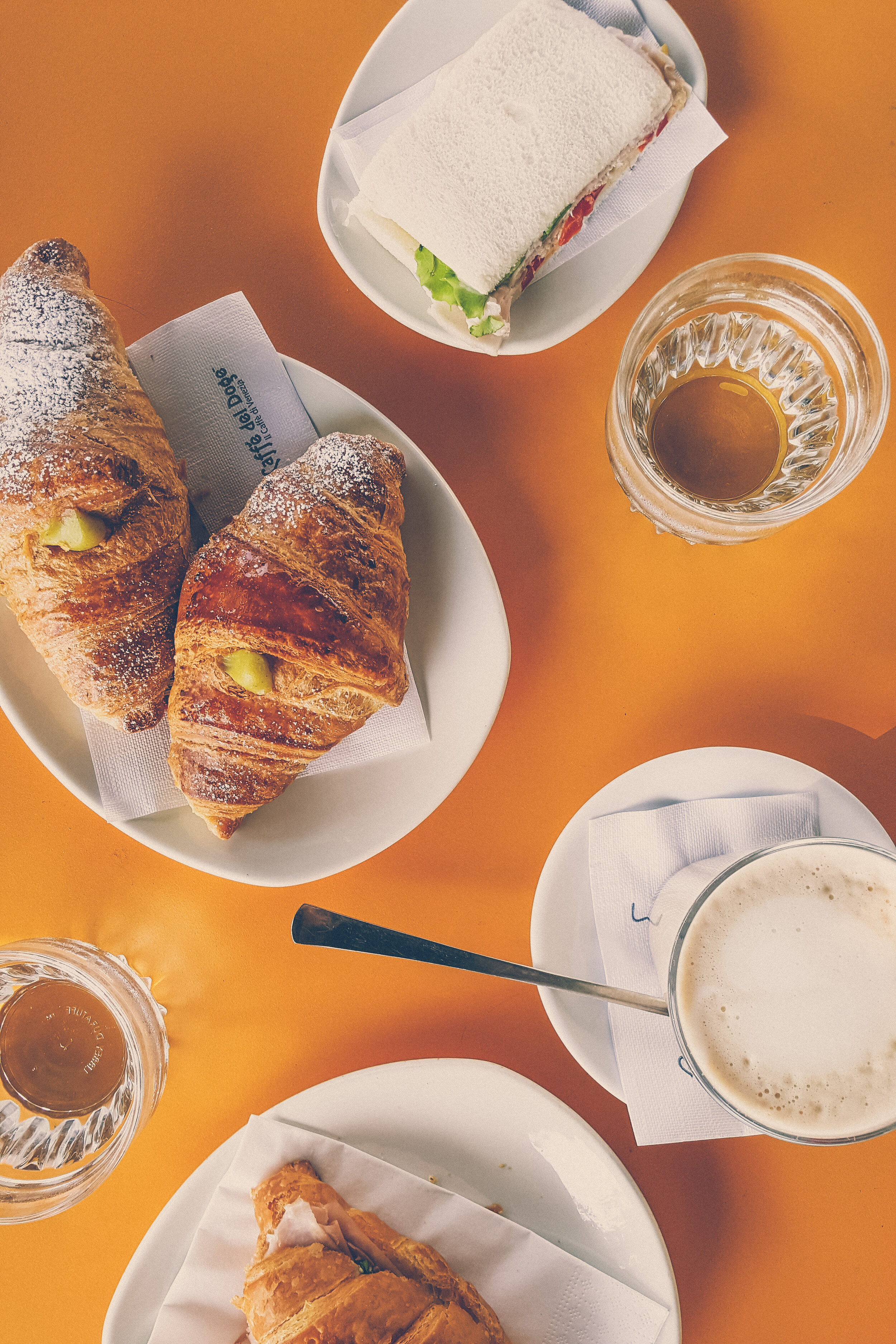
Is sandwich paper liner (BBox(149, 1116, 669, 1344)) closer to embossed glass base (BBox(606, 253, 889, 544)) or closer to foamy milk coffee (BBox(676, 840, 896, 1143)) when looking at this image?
foamy milk coffee (BBox(676, 840, 896, 1143))

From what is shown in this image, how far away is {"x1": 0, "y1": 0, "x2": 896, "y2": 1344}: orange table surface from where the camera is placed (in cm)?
126

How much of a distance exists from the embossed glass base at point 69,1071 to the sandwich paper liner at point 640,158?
1.17 meters

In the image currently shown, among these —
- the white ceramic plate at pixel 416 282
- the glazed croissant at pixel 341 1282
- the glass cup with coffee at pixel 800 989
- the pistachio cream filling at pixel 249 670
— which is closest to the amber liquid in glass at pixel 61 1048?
the glazed croissant at pixel 341 1282

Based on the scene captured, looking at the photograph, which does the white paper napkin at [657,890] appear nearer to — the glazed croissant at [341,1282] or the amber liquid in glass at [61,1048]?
the glazed croissant at [341,1282]

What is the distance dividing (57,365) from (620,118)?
83 centimetres

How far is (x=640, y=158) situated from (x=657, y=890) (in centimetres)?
103

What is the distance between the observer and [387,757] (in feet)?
3.94

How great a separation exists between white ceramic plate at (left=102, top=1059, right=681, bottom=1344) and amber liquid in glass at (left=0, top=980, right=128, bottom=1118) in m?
0.23

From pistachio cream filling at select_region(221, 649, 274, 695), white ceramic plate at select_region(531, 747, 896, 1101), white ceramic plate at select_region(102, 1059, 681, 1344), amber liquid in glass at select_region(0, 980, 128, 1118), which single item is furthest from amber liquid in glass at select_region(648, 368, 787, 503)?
amber liquid in glass at select_region(0, 980, 128, 1118)

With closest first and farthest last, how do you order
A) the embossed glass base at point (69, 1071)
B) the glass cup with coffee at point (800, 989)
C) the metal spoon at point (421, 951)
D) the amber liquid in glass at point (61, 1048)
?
the glass cup with coffee at point (800, 989) → the metal spoon at point (421, 951) → the embossed glass base at point (69, 1071) → the amber liquid in glass at point (61, 1048)

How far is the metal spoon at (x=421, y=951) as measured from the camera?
3.55 ft

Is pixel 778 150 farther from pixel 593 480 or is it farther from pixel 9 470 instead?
pixel 9 470

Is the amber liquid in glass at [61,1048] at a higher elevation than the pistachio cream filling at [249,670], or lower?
lower

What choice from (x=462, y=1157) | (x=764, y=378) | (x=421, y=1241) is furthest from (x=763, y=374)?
(x=421, y=1241)
